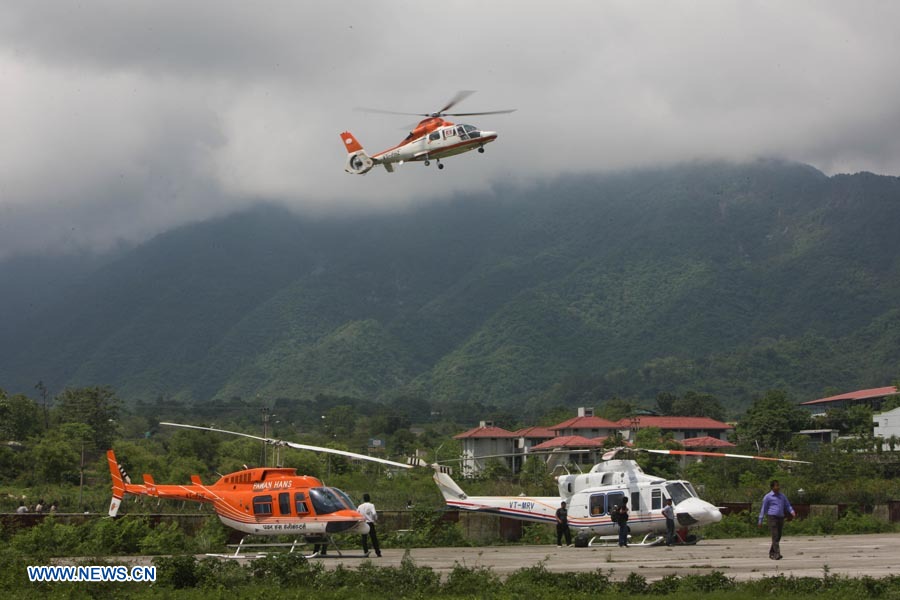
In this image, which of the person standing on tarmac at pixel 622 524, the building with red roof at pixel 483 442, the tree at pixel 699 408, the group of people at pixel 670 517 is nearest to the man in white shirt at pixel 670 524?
the group of people at pixel 670 517

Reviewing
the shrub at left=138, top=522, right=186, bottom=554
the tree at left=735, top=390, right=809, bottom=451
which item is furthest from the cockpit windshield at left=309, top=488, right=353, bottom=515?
the tree at left=735, top=390, right=809, bottom=451

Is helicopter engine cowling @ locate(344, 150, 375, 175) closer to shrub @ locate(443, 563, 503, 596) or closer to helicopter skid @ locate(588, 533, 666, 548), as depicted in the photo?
helicopter skid @ locate(588, 533, 666, 548)

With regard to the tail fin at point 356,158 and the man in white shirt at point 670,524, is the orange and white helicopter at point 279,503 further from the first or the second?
the tail fin at point 356,158

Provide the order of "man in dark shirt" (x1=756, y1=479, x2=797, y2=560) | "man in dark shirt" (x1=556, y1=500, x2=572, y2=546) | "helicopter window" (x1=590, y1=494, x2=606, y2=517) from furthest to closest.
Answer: "man in dark shirt" (x1=556, y1=500, x2=572, y2=546)
"helicopter window" (x1=590, y1=494, x2=606, y2=517)
"man in dark shirt" (x1=756, y1=479, x2=797, y2=560)

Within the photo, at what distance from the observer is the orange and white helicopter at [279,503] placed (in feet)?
81.9

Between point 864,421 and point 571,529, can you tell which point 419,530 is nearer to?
point 571,529

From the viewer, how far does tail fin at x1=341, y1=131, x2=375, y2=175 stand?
41156mm

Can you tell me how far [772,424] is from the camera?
10906 centimetres

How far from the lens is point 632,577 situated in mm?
15703

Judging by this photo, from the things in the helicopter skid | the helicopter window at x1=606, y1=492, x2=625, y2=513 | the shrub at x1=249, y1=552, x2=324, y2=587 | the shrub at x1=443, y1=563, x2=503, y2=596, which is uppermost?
the helicopter window at x1=606, y1=492, x2=625, y2=513

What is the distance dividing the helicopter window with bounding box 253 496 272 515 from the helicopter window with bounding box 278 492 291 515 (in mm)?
295

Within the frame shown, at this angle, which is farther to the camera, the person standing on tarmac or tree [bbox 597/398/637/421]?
tree [bbox 597/398/637/421]

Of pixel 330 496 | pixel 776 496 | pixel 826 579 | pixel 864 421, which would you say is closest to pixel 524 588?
pixel 826 579

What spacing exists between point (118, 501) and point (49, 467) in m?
46.7
